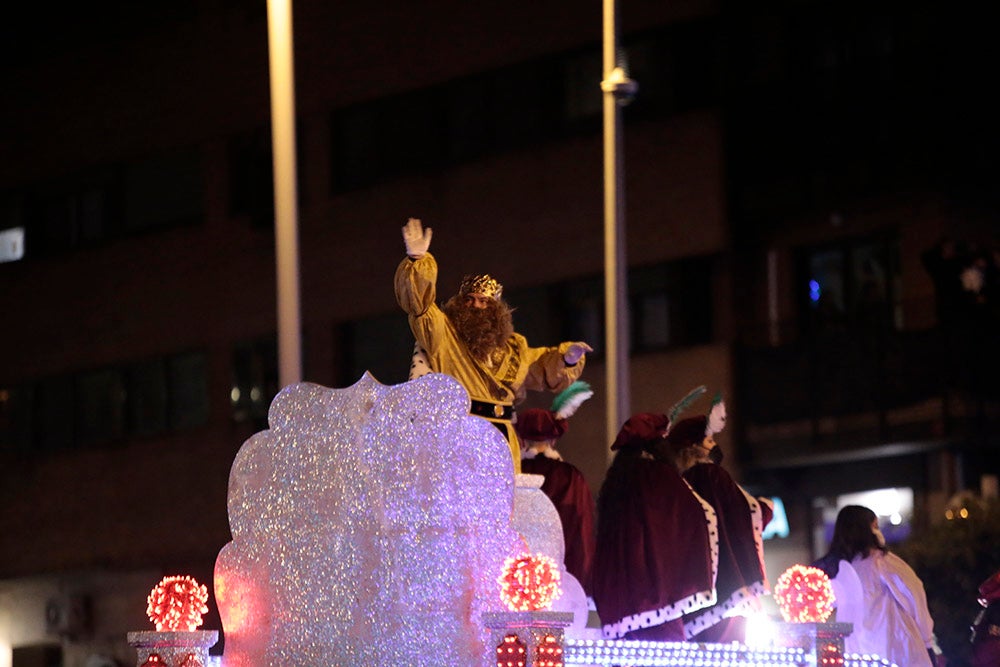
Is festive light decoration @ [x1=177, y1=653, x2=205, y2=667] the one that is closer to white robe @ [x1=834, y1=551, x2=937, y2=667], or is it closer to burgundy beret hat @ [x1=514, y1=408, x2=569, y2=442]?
burgundy beret hat @ [x1=514, y1=408, x2=569, y2=442]

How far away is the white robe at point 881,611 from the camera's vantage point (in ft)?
39.6

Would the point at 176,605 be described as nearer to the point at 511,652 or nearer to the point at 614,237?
the point at 511,652

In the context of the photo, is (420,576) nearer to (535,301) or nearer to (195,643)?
(195,643)

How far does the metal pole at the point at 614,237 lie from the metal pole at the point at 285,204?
4.81 m

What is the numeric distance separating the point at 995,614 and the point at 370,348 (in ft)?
62.0

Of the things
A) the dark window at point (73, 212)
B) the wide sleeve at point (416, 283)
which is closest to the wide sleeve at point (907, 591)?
the wide sleeve at point (416, 283)

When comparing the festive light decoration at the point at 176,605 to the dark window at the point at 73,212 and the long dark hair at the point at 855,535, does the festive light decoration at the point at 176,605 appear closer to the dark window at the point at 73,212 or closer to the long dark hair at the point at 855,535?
the long dark hair at the point at 855,535

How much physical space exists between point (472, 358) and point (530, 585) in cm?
254

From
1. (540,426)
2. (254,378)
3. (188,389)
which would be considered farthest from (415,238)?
(188,389)

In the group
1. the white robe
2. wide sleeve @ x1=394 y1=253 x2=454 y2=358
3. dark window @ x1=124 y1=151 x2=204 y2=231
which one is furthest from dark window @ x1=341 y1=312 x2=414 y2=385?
wide sleeve @ x1=394 y1=253 x2=454 y2=358

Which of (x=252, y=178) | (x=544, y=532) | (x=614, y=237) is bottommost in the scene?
(x=544, y=532)

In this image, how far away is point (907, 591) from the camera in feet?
40.0

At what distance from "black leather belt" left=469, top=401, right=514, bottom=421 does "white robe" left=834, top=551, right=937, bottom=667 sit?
110 inches

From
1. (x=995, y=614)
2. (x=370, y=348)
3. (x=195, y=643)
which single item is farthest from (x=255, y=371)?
(x=195, y=643)
